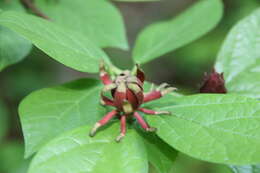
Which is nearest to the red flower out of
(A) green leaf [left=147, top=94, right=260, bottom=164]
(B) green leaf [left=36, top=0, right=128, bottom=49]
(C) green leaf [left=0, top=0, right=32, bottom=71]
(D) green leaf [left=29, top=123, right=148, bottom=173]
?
(A) green leaf [left=147, top=94, right=260, bottom=164]

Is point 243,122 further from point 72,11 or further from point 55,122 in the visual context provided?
point 72,11

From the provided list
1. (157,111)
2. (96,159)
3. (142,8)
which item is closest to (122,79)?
(157,111)

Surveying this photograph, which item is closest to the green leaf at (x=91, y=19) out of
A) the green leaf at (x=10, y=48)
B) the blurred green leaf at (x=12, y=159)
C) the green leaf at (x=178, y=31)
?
the green leaf at (x=178, y=31)

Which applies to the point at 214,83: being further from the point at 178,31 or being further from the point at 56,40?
the point at 56,40

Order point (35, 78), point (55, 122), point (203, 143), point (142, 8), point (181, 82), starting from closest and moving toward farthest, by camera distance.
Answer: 1. point (203, 143)
2. point (55, 122)
3. point (35, 78)
4. point (181, 82)
5. point (142, 8)

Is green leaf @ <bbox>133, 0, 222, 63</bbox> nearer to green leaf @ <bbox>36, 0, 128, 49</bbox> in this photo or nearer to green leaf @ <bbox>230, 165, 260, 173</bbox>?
green leaf @ <bbox>36, 0, 128, 49</bbox>

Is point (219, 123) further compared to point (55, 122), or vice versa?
point (55, 122)
